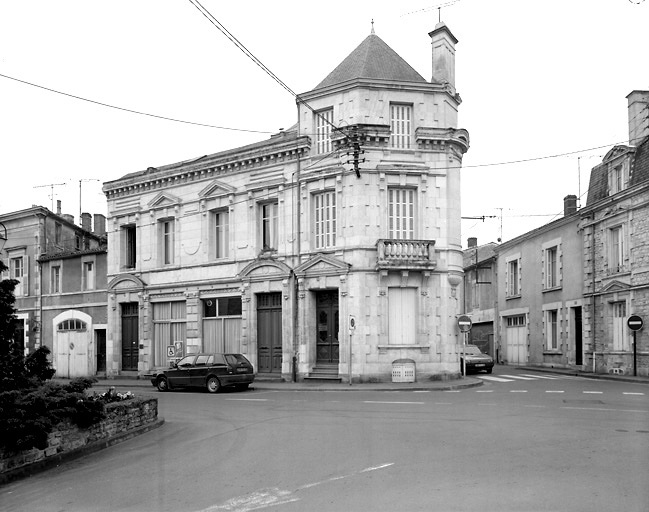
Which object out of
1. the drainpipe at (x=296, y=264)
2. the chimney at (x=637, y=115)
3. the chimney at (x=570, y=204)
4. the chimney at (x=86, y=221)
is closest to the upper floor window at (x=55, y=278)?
the chimney at (x=86, y=221)

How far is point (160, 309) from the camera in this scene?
32.8m

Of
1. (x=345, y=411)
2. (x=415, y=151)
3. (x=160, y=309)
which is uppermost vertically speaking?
(x=415, y=151)

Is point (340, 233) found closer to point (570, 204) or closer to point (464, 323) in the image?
point (464, 323)

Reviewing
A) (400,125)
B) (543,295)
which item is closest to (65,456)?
(400,125)

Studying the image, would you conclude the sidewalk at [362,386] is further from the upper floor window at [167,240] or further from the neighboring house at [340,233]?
the upper floor window at [167,240]

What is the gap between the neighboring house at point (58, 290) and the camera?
35.4 meters

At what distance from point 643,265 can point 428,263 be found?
940cm

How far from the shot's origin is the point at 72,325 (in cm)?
3628

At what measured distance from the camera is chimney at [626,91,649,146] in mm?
29827

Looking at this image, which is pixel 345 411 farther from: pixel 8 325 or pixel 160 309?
pixel 160 309

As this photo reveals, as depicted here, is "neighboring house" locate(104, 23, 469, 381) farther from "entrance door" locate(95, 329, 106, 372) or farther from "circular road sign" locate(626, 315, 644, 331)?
"circular road sign" locate(626, 315, 644, 331)

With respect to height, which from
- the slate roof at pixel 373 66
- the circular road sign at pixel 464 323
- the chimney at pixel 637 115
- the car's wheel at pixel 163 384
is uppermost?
the slate roof at pixel 373 66

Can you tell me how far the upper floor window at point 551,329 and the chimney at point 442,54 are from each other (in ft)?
50.8

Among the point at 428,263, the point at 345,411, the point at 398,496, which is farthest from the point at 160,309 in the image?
the point at 398,496
